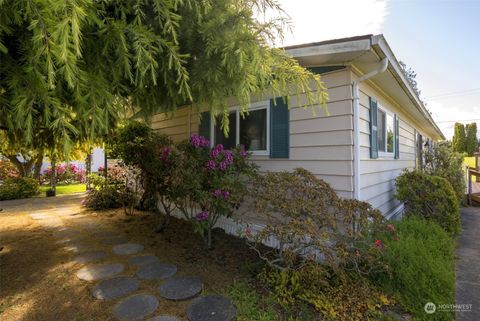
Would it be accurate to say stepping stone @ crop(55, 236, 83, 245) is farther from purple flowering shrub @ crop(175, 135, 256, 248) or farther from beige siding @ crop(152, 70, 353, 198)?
beige siding @ crop(152, 70, 353, 198)

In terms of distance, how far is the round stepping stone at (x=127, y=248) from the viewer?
4110mm

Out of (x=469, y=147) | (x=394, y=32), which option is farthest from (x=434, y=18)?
(x=469, y=147)

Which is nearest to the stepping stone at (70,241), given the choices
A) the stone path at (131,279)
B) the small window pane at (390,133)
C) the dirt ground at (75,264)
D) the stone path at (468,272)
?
the stone path at (131,279)

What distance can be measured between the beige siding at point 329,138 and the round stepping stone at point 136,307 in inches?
97.1

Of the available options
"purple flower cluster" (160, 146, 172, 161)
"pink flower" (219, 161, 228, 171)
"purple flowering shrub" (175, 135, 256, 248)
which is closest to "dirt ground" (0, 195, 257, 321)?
"purple flowering shrub" (175, 135, 256, 248)

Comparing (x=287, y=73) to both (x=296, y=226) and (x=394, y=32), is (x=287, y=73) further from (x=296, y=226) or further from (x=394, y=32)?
(x=394, y=32)

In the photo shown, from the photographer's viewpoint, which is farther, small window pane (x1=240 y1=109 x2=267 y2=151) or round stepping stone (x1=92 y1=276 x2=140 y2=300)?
small window pane (x1=240 y1=109 x2=267 y2=151)

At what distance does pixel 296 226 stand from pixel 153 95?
2.31m

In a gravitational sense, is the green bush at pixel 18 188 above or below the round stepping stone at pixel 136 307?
above

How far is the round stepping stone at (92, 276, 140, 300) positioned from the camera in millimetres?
2848

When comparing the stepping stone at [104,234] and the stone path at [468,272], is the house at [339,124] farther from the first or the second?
the stepping stone at [104,234]

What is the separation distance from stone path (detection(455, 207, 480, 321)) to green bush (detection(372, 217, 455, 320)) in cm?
15

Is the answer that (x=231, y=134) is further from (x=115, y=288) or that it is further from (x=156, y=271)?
(x=115, y=288)

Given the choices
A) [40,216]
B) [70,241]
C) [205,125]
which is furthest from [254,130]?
[40,216]
